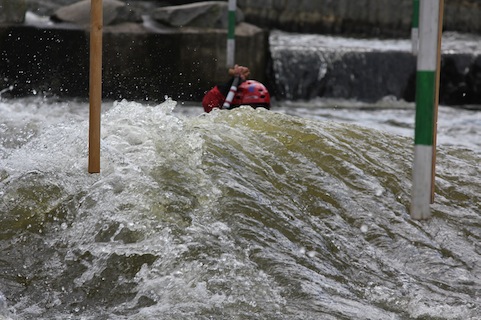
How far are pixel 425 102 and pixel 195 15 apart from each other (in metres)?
6.89

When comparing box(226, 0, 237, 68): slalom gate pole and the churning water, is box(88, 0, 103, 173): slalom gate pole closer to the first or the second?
the churning water

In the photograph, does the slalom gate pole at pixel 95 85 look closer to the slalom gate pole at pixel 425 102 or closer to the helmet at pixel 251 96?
the slalom gate pole at pixel 425 102

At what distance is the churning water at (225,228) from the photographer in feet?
10.4

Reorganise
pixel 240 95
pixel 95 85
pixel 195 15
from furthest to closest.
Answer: pixel 195 15, pixel 240 95, pixel 95 85

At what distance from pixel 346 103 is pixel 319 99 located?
0.32 m

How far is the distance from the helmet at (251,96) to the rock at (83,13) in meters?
4.09

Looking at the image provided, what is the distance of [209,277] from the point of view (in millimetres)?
3252

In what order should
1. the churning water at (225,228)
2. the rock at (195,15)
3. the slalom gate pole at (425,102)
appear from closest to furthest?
the churning water at (225,228), the slalom gate pole at (425,102), the rock at (195,15)

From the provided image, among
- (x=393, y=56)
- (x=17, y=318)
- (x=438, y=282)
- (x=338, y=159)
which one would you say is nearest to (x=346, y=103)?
(x=393, y=56)

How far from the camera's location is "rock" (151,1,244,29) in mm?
10602

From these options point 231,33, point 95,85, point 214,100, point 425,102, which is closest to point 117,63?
point 231,33

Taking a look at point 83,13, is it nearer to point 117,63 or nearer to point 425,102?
point 117,63

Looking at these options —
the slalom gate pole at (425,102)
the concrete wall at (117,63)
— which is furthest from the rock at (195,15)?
the slalom gate pole at (425,102)

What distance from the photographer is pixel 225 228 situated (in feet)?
12.0
